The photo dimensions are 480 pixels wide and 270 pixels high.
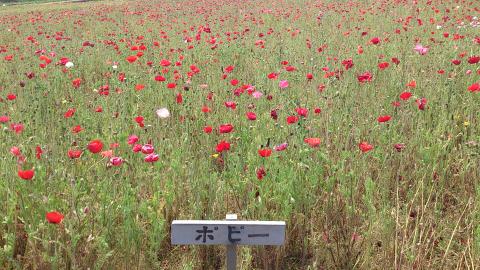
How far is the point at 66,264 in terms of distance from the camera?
6.15 ft

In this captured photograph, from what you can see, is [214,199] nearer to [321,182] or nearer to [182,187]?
[182,187]

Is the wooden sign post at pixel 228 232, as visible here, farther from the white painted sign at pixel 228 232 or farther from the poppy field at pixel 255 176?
the poppy field at pixel 255 176

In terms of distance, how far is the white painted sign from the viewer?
4.98ft

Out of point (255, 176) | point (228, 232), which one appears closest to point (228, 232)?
point (228, 232)

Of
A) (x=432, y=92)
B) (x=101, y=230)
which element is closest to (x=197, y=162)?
(x=101, y=230)

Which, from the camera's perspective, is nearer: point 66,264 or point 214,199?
point 66,264

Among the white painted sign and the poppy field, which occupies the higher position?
the white painted sign

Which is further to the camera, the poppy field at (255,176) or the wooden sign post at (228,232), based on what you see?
the poppy field at (255,176)

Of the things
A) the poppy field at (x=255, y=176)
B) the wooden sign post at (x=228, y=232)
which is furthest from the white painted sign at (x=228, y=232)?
the poppy field at (x=255, y=176)

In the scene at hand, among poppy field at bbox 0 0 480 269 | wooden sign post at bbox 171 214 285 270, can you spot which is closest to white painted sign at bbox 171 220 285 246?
wooden sign post at bbox 171 214 285 270

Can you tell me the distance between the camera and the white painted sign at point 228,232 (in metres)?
1.52

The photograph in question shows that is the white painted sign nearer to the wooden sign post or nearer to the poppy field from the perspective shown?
A: the wooden sign post

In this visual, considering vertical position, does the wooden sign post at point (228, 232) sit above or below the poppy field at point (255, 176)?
above

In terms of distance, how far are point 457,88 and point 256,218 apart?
7.84 ft
